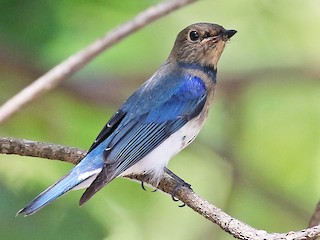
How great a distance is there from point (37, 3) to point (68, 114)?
2.15ft

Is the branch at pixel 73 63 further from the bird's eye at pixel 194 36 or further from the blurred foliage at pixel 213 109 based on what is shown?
the blurred foliage at pixel 213 109

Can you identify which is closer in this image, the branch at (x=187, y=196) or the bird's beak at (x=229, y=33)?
the branch at (x=187, y=196)

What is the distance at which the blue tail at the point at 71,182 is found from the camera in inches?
135

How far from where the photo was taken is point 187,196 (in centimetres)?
345

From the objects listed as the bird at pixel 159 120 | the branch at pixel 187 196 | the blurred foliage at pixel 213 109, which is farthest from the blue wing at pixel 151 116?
the blurred foliage at pixel 213 109

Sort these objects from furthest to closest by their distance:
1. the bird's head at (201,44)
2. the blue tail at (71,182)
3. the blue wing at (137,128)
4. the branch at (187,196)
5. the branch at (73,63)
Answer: the bird's head at (201,44) → the branch at (73,63) → the blue wing at (137,128) → the blue tail at (71,182) → the branch at (187,196)

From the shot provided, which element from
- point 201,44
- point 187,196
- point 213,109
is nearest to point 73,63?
point 201,44

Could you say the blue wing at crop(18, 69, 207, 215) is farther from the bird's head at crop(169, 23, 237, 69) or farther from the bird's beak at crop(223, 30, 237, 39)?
the bird's beak at crop(223, 30, 237, 39)

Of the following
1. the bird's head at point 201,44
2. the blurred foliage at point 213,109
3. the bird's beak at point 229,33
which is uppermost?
the bird's beak at point 229,33

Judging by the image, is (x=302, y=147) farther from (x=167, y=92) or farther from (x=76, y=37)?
(x=76, y=37)

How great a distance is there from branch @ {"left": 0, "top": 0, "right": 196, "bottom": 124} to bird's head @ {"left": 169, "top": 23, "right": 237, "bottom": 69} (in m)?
0.24

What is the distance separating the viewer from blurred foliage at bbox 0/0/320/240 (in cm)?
446

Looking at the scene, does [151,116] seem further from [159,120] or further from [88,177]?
[88,177]

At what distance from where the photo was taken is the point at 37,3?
436cm
